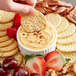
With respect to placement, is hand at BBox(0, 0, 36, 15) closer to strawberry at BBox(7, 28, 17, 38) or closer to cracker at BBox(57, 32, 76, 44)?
strawberry at BBox(7, 28, 17, 38)

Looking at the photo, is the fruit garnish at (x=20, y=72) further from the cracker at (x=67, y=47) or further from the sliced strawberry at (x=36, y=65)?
the cracker at (x=67, y=47)

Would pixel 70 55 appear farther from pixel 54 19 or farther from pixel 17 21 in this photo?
pixel 17 21

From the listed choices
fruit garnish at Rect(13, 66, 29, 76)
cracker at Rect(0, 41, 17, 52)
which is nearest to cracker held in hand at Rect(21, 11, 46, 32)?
cracker at Rect(0, 41, 17, 52)

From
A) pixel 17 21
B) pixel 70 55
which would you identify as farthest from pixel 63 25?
pixel 17 21

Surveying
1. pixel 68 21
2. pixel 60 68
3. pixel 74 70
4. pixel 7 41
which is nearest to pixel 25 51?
pixel 7 41

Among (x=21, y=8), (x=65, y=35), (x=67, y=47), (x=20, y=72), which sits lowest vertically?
(x=20, y=72)
